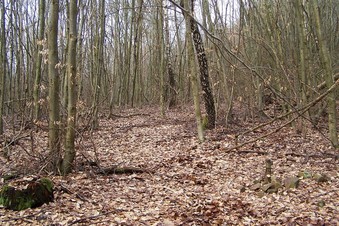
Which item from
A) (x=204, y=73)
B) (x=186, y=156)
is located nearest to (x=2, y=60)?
(x=204, y=73)

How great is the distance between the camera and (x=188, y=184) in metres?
6.12

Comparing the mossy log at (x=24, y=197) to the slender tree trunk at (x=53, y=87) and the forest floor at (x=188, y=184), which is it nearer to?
the forest floor at (x=188, y=184)

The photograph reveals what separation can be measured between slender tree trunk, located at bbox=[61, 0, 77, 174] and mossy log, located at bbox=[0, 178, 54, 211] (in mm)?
1266

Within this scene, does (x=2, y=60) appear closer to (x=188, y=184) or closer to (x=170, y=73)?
(x=188, y=184)

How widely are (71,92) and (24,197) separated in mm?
2110

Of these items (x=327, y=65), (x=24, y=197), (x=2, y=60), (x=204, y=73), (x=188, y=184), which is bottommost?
(x=188, y=184)

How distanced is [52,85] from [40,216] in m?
2.73

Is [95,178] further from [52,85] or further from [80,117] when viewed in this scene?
[52,85]

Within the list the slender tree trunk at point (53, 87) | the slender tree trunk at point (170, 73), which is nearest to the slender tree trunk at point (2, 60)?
the slender tree trunk at point (53, 87)

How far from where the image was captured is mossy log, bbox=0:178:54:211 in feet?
15.5

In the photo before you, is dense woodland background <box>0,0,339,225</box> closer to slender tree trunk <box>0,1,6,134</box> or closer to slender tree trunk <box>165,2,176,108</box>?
slender tree trunk <box>0,1,6,134</box>

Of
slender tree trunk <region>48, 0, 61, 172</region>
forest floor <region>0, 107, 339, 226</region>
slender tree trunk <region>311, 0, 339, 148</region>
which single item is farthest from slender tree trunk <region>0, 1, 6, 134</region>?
slender tree trunk <region>311, 0, 339, 148</region>

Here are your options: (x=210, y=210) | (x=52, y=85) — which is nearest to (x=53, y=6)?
→ (x=52, y=85)

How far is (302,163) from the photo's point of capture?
22.5 feet
